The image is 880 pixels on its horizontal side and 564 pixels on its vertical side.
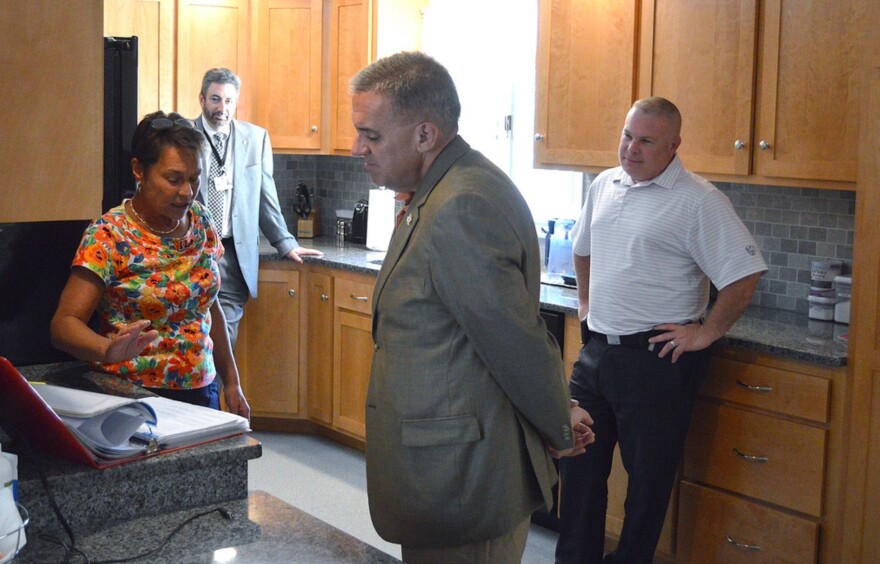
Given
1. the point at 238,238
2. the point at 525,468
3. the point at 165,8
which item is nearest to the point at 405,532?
the point at 525,468

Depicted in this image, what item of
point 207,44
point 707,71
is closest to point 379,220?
point 207,44

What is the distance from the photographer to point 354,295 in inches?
185

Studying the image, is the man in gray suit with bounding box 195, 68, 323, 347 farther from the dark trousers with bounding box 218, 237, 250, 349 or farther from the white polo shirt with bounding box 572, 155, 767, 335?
the white polo shirt with bounding box 572, 155, 767, 335

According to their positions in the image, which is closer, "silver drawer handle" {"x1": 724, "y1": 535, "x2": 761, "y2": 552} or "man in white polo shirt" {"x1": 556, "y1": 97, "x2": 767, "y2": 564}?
"man in white polo shirt" {"x1": 556, "y1": 97, "x2": 767, "y2": 564}

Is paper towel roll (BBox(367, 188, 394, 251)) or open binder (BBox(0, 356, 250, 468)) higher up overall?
paper towel roll (BBox(367, 188, 394, 251))

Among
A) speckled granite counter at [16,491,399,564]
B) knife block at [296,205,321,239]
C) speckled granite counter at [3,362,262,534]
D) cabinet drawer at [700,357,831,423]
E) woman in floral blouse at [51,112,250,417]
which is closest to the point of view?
speckled granite counter at [16,491,399,564]

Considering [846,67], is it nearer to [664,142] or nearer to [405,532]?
[664,142]

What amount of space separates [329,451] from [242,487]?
3116 millimetres

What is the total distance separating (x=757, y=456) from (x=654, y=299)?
1.82 feet

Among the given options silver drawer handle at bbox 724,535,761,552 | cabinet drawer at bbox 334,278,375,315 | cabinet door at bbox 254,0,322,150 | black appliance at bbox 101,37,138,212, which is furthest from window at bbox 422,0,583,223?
black appliance at bbox 101,37,138,212

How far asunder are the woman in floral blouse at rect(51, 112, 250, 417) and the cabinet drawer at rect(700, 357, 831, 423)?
147 cm

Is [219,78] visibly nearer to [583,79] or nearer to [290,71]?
[290,71]

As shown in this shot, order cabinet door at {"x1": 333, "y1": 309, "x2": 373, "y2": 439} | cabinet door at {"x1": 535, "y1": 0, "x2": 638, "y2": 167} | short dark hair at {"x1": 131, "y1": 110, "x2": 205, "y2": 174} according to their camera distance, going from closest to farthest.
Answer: short dark hair at {"x1": 131, "y1": 110, "x2": 205, "y2": 174}
cabinet door at {"x1": 535, "y1": 0, "x2": 638, "y2": 167}
cabinet door at {"x1": 333, "y1": 309, "x2": 373, "y2": 439}

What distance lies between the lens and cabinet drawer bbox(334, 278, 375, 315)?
15.2 ft
